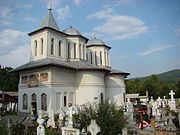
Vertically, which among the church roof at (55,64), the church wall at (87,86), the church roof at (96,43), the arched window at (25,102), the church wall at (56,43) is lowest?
the arched window at (25,102)

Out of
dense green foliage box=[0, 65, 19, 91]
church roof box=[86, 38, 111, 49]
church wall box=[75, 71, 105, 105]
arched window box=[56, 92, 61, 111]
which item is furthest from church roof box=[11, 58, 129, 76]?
dense green foliage box=[0, 65, 19, 91]

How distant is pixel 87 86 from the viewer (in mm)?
17531

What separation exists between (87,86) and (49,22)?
28.7ft

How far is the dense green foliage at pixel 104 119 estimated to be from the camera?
281 inches

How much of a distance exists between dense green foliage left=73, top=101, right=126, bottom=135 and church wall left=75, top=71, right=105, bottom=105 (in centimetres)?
941

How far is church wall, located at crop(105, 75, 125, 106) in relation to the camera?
883 inches

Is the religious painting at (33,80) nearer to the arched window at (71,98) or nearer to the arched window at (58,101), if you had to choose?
the arched window at (58,101)

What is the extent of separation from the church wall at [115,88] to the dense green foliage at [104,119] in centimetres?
1467

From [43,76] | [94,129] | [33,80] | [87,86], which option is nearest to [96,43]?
[87,86]

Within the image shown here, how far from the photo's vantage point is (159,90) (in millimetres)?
43938

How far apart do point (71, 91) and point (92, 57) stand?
9.81 meters

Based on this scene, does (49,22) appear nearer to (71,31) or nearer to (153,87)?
(71,31)

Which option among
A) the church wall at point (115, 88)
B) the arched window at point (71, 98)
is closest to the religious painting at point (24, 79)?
the arched window at point (71, 98)

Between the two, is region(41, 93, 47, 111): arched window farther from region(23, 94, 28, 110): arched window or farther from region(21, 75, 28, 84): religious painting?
region(21, 75, 28, 84): religious painting
